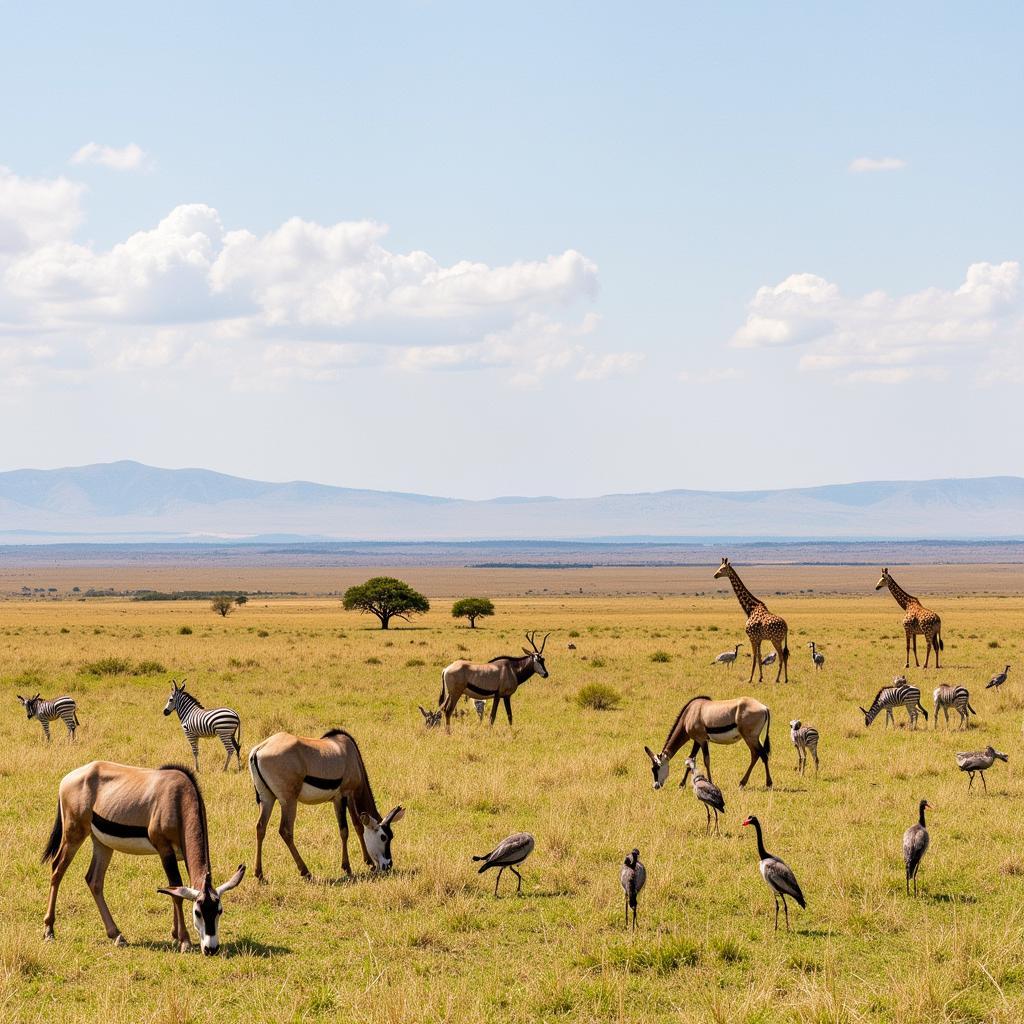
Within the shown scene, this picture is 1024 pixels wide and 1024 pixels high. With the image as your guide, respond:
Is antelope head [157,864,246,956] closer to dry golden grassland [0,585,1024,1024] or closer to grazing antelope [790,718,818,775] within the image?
dry golden grassland [0,585,1024,1024]

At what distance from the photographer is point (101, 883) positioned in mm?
9773

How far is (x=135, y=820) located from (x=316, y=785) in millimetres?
2620

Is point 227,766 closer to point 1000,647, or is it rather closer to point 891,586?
point 891,586

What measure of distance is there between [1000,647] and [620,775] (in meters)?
32.8

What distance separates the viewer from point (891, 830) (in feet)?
46.7

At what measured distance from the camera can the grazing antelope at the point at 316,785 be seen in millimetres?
11734

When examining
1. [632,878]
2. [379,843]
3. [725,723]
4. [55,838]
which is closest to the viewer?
[632,878]

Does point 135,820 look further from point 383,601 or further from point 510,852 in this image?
point 383,601

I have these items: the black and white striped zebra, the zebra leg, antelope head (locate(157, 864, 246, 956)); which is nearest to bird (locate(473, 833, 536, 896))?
antelope head (locate(157, 864, 246, 956))

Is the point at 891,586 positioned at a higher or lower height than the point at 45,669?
higher

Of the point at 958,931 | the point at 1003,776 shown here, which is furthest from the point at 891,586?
the point at 958,931

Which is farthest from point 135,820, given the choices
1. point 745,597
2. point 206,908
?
point 745,597

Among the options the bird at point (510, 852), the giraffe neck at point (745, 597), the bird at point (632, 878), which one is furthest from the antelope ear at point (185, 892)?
the giraffe neck at point (745, 597)

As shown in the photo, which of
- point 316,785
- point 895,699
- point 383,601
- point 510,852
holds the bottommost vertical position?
point 383,601
